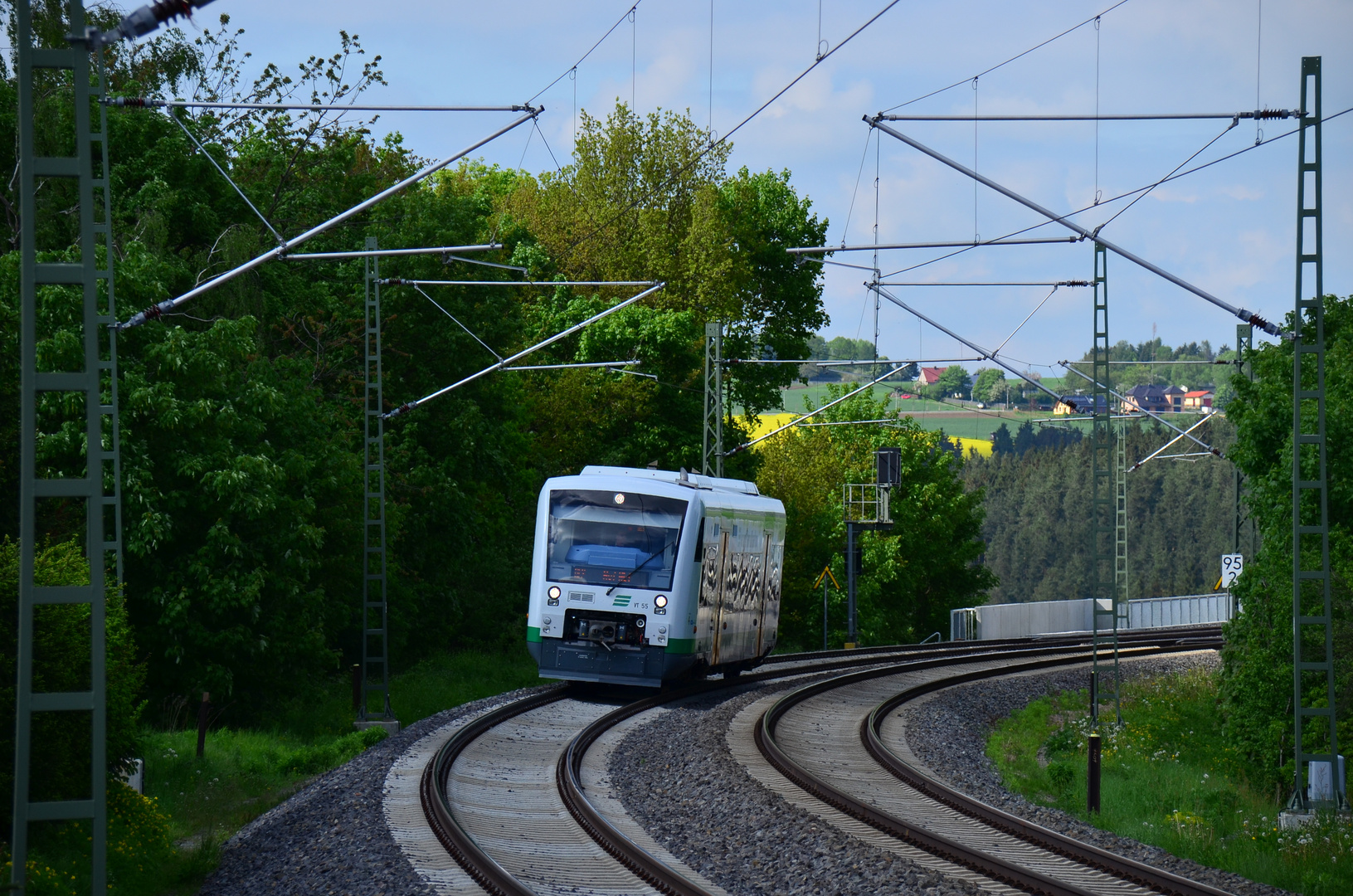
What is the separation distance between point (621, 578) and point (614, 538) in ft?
2.19

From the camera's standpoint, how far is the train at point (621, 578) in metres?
21.1

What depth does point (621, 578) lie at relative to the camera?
21.3 meters

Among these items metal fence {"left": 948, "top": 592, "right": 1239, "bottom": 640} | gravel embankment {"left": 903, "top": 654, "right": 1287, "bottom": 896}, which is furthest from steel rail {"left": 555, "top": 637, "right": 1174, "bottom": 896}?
metal fence {"left": 948, "top": 592, "right": 1239, "bottom": 640}

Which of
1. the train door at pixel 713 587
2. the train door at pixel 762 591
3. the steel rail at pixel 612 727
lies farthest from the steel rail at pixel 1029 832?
the train door at pixel 762 591

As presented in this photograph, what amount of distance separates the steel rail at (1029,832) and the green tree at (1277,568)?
22.7 feet

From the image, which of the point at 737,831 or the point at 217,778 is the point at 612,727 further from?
the point at 737,831

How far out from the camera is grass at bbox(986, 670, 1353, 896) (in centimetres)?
1309

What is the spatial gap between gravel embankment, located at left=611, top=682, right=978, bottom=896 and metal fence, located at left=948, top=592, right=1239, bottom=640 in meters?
29.5

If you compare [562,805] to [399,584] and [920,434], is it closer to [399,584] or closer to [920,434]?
[399,584]

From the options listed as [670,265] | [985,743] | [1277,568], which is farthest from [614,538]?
[670,265]

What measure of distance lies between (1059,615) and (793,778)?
3792 centimetres

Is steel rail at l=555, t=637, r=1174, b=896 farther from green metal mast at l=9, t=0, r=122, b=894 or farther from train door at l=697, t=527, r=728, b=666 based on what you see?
green metal mast at l=9, t=0, r=122, b=894

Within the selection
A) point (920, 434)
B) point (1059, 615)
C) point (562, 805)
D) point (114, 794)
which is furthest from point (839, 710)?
point (920, 434)

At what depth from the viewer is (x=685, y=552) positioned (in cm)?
2134
